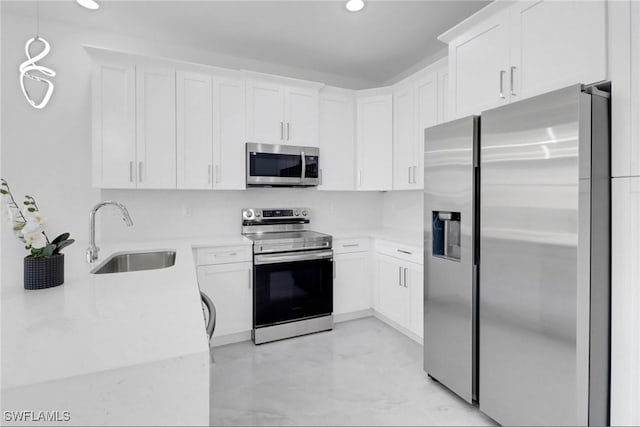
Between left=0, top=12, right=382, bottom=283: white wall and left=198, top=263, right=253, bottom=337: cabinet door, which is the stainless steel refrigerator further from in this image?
left=0, top=12, right=382, bottom=283: white wall

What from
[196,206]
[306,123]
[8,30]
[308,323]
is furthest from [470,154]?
[8,30]

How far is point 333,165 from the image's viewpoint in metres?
3.63

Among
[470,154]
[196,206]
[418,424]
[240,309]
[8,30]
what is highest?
[8,30]

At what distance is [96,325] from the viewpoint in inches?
36.9

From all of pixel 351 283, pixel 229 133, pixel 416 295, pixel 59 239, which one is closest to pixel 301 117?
pixel 229 133

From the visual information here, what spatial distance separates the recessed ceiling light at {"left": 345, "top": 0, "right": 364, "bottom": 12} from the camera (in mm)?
2445

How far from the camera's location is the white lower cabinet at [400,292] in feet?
9.45

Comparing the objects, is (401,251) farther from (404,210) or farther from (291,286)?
(291,286)

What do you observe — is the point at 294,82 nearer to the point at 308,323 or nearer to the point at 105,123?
the point at 105,123

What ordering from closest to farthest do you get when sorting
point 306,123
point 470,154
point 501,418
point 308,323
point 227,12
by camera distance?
point 501,418 → point 470,154 → point 227,12 → point 308,323 → point 306,123

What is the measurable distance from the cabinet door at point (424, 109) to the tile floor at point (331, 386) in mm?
1688

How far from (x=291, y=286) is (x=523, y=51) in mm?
2571

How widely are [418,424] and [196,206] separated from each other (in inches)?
108

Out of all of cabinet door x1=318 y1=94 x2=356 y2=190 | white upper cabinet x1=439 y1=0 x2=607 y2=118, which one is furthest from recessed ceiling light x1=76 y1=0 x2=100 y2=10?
white upper cabinet x1=439 y1=0 x2=607 y2=118
